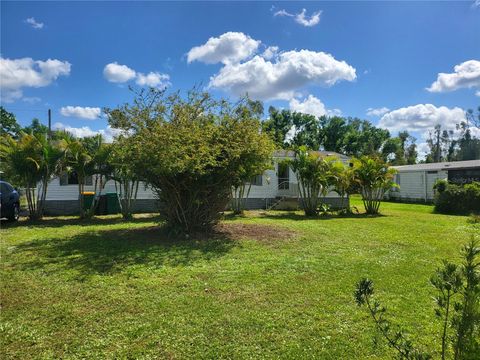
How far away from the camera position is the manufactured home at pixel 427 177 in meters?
22.0

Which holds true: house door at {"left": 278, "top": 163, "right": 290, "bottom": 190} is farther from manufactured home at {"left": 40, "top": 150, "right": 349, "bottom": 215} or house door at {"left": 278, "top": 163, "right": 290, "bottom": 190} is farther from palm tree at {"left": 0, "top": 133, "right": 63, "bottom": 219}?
palm tree at {"left": 0, "top": 133, "right": 63, "bottom": 219}

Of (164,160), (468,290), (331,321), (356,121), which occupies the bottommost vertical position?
(331,321)

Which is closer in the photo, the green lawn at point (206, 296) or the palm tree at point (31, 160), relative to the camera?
the green lawn at point (206, 296)

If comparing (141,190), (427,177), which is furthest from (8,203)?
(427,177)

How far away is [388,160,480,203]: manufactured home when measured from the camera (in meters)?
22.0

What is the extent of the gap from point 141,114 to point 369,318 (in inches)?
301

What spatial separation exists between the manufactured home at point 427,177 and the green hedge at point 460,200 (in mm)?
5387

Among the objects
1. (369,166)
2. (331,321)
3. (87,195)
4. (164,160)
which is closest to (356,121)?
(369,166)

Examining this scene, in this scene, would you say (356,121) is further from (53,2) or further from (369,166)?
(53,2)

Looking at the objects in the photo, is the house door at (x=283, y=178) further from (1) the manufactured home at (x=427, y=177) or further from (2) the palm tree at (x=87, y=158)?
(1) the manufactured home at (x=427, y=177)

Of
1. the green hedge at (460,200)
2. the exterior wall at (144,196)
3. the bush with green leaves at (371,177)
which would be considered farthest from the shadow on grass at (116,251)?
the green hedge at (460,200)

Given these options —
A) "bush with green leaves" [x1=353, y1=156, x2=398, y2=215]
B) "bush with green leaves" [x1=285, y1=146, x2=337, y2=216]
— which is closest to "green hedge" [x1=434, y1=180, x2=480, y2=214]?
"bush with green leaves" [x1=353, y1=156, x2=398, y2=215]

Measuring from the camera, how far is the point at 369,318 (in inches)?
155

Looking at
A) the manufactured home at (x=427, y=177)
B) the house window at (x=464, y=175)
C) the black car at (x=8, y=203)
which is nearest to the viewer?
the black car at (x=8, y=203)
